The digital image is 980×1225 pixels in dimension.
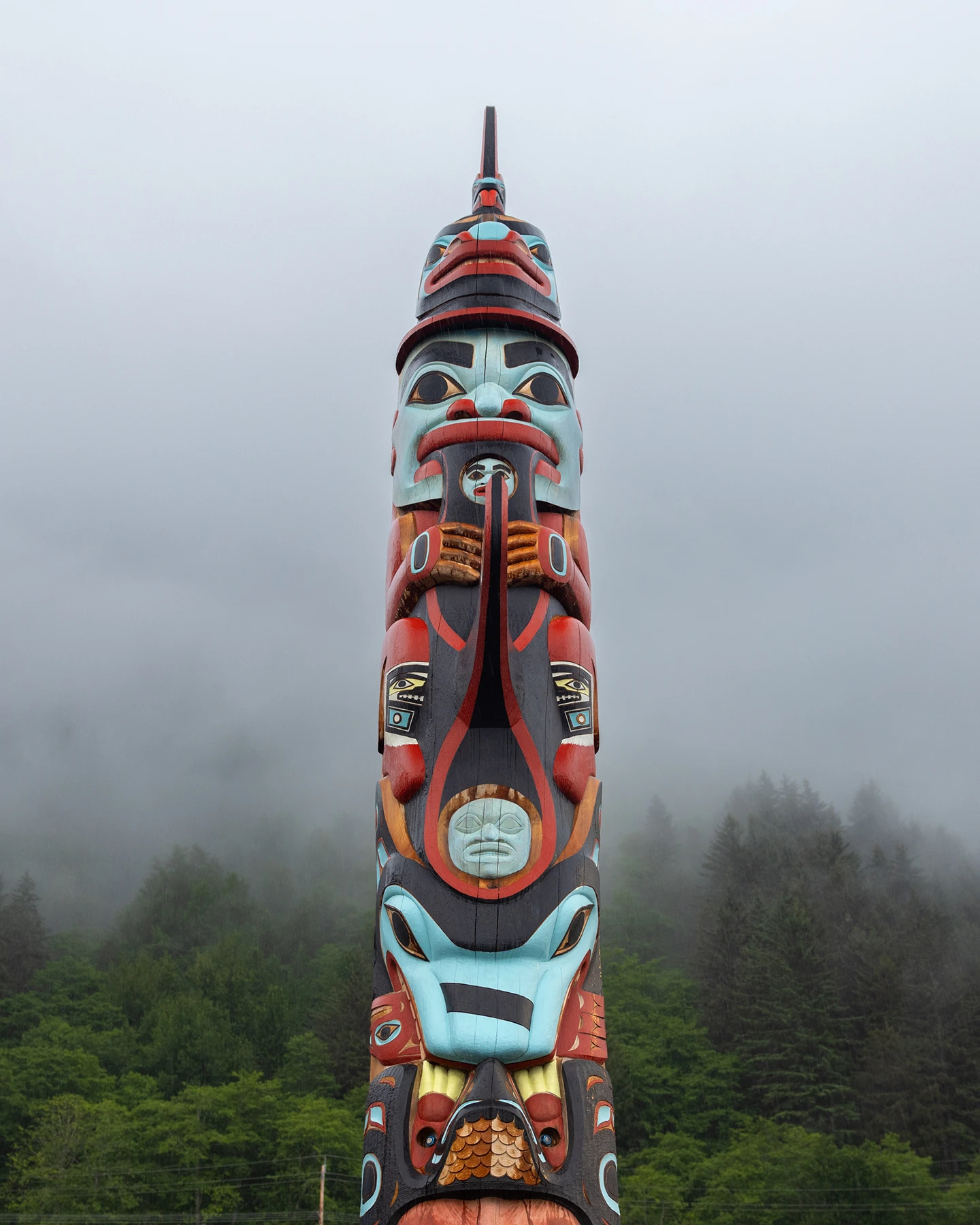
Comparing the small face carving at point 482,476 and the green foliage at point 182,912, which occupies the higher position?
the green foliage at point 182,912

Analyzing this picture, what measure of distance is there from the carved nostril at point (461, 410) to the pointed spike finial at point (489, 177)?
2941 millimetres

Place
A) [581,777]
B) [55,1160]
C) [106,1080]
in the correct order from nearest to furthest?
[581,777]
[55,1160]
[106,1080]

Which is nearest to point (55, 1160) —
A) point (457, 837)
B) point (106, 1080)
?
A: point (106, 1080)

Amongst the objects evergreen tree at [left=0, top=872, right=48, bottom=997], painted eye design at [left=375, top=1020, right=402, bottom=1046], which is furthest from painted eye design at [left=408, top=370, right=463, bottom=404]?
evergreen tree at [left=0, top=872, right=48, bottom=997]

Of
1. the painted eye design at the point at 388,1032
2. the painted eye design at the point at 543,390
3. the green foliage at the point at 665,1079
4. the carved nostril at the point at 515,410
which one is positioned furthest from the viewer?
the green foliage at the point at 665,1079

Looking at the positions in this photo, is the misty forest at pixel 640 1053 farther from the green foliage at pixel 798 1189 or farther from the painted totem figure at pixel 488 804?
the painted totem figure at pixel 488 804

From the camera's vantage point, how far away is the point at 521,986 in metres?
5.75

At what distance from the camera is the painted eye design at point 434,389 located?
27.4ft

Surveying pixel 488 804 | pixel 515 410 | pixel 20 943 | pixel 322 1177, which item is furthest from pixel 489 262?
pixel 20 943

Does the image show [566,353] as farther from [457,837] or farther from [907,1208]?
[907,1208]

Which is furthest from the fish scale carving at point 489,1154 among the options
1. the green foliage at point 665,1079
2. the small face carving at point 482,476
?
the green foliage at point 665,1079

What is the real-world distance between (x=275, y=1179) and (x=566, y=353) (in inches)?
606

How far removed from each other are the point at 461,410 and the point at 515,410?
42 centimetres

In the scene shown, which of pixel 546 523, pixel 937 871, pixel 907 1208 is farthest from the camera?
pixel 937 871
